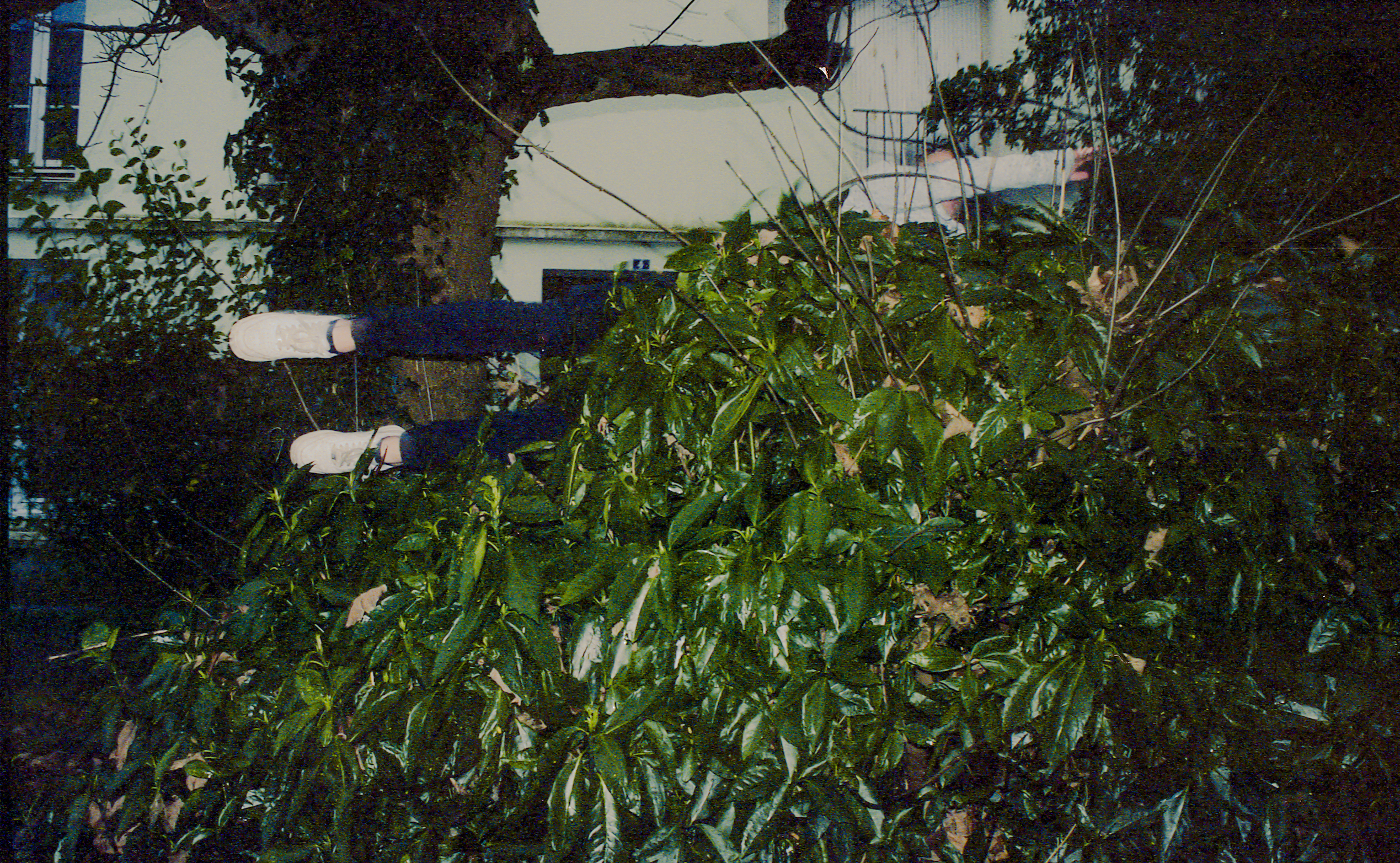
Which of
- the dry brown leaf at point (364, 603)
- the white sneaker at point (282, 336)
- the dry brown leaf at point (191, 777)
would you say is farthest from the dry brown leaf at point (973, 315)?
the white sneaker at point (282, 336)

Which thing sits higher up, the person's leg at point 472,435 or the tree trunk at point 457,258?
the tree trunk at point 457,258

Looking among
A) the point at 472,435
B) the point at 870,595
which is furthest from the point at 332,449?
the point at 870,595

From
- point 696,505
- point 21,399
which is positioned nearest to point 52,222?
point 21,399

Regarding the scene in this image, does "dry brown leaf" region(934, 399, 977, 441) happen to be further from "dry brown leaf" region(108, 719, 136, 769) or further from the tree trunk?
the tree trunk

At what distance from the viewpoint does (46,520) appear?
10.1ft

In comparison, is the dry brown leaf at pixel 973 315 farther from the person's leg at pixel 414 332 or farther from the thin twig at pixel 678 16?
the thin twig at pixel 678 16

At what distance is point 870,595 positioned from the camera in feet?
3.50

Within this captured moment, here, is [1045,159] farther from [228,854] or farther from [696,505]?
[228,854]

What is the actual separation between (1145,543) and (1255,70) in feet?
5.17

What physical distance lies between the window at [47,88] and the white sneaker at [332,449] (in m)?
1.31

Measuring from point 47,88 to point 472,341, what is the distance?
5.89 ft

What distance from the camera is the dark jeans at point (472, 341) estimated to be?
6.70 feet

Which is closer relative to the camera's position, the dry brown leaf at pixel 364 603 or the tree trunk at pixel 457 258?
the dry brown leaf at pixel 364 603

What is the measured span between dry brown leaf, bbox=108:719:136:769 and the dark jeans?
2.33 feet
